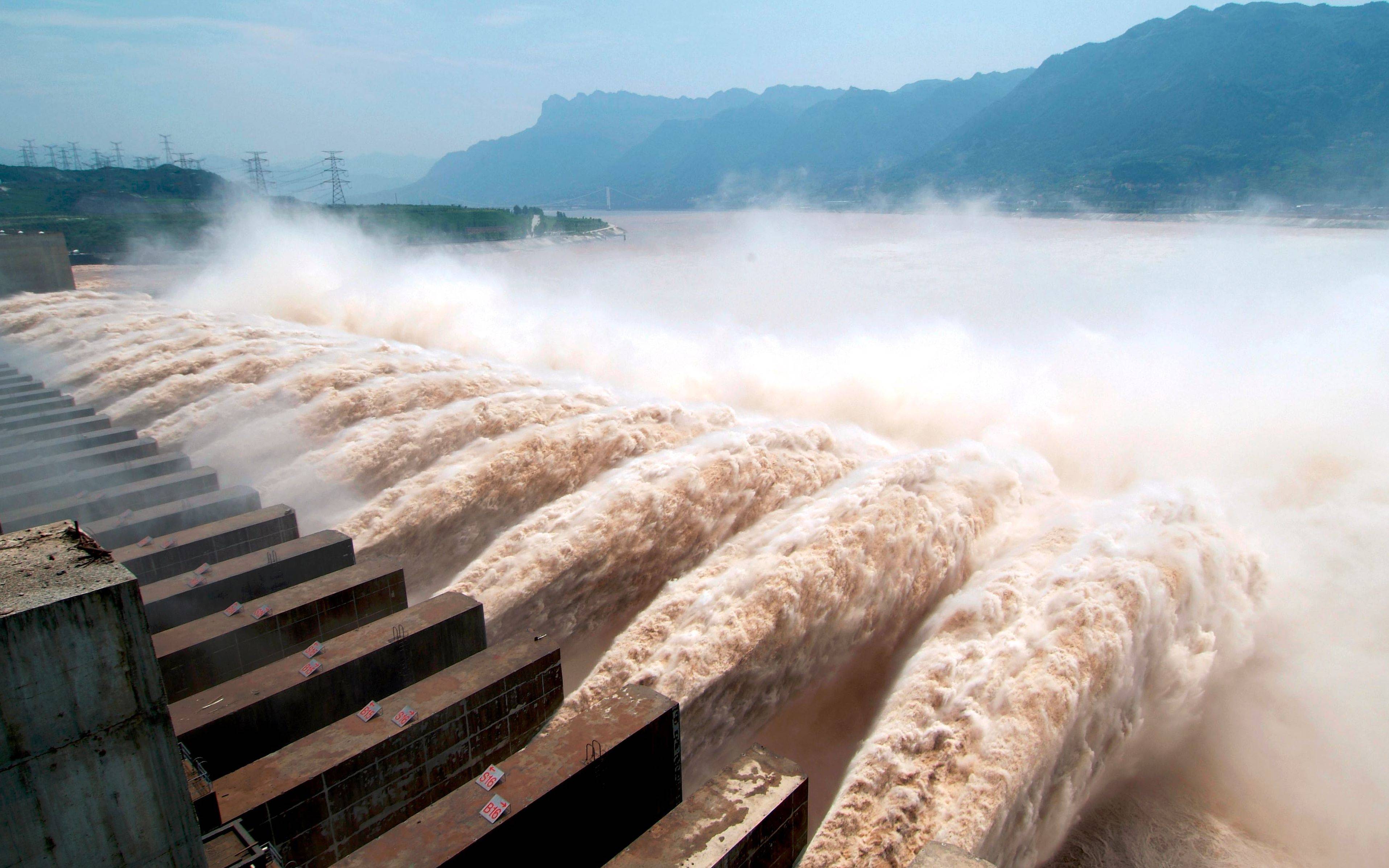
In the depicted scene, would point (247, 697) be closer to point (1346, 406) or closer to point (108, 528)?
point (108, 528)

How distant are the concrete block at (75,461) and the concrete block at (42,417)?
7.83 ft

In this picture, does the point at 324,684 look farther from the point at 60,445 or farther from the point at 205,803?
the point at 60,445

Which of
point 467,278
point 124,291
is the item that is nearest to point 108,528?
point 467,278

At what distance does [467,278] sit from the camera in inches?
1592

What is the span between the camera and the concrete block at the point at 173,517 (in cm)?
1234

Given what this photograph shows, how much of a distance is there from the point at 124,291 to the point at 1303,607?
→ 49499 mm

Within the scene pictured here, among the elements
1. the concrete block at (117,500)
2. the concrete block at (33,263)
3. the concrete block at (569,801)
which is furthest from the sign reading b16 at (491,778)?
the concrete block at (33,263)


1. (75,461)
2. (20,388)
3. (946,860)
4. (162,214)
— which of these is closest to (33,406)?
(20,388)

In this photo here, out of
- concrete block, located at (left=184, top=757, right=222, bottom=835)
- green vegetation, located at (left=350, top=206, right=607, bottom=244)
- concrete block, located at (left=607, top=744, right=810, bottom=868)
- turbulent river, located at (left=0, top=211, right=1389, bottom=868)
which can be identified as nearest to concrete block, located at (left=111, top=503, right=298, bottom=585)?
turbulent river, located at (left=0, top=211, right=1389, bottom=868)

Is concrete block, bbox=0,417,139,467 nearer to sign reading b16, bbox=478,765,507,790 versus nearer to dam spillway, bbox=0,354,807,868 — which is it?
dam spillway, bbox=0,354,807,868

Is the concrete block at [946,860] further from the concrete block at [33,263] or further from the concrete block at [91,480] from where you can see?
the concrete block at [33,263]

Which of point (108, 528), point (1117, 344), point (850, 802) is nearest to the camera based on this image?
point (850, 802)

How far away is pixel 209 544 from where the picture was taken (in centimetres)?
1197

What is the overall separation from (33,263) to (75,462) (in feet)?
97.8
